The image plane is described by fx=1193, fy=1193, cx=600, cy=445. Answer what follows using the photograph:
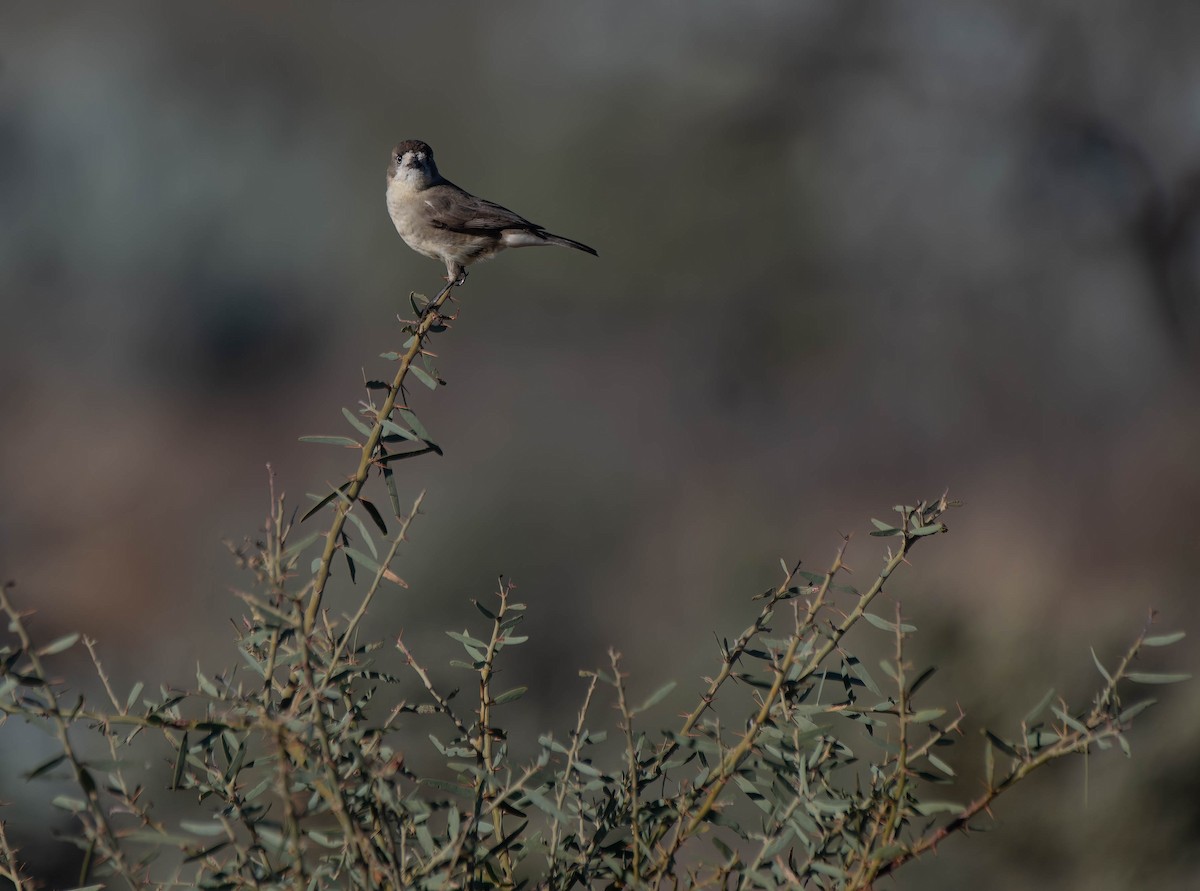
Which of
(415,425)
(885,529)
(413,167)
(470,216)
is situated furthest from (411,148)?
(885,529)

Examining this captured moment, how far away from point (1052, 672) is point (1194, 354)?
348cm

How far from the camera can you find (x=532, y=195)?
7.14 m

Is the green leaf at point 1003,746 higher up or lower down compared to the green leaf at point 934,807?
higher up

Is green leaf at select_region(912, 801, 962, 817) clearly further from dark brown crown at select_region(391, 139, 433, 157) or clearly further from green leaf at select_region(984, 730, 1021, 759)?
dark brown crown at select_region(391, 139, 433, 157)

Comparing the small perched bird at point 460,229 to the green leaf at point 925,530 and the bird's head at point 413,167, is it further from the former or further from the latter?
the green leaf at point 925,530

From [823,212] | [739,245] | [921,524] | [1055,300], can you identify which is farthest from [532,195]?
[921,524]

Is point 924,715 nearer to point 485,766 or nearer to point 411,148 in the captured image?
point 485,766

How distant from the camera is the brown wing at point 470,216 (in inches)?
122

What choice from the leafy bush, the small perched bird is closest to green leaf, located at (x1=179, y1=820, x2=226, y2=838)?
the leafy bush

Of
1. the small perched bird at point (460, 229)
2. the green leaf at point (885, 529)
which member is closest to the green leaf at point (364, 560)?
the green leaf at point (885, 529)

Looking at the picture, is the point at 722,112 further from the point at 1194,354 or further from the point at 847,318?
the point at 1194,354

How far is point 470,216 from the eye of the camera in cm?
313

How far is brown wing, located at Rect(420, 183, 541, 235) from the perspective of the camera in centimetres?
311

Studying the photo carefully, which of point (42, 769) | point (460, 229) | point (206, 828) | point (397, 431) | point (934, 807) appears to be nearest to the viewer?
point (42, 769)
